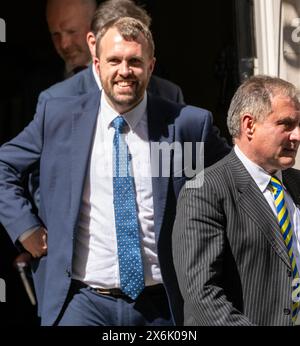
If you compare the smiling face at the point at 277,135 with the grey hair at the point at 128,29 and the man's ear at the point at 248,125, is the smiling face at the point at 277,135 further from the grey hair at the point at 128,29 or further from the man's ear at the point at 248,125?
the grey hair at the point at 128,29

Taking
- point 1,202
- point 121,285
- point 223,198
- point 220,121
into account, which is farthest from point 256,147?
point 220,121

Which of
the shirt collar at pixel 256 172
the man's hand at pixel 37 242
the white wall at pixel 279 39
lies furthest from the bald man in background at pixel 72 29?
the shirt collar at pixel 256 172

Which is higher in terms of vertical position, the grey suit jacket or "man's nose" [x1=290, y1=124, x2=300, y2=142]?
"man's nose" [x1=290, y1=124, x2=300, y2=142]

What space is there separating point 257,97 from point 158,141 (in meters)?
0.56

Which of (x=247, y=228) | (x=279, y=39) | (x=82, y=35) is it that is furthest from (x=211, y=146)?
(x=82, y=35)

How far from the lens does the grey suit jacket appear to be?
12.5ft

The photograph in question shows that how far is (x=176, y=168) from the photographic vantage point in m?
4.42

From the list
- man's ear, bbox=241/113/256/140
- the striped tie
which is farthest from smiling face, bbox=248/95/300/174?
the striped tie

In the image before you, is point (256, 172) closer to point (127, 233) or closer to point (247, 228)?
point (247, 228)

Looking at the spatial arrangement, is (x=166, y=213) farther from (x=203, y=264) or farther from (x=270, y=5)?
(x=270, y=5)

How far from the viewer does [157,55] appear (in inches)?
265

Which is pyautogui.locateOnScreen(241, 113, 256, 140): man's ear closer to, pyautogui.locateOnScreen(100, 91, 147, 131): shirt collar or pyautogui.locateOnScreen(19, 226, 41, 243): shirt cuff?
pyautogui.locateOnScreen(100, 91, 147, 131): shirt collar

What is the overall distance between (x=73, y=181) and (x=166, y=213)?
1.36ft

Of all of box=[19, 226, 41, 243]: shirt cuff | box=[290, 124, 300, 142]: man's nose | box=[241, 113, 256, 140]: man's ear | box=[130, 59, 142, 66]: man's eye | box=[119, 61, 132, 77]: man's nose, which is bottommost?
box=[19, 226, 41, 243]: shirt cuff
